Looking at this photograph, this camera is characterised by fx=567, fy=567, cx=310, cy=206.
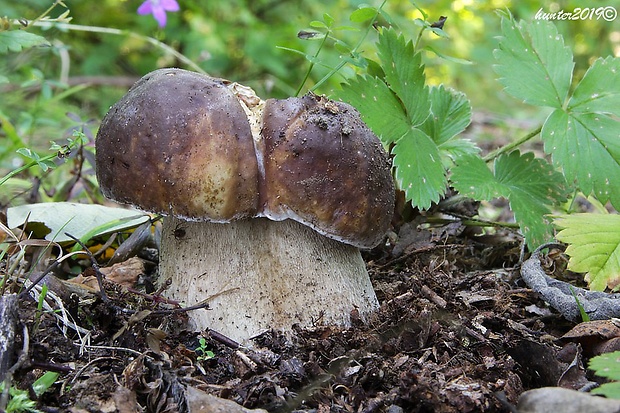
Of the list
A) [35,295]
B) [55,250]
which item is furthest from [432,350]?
[55,250]

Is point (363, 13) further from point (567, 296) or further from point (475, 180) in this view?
point (567, 296)

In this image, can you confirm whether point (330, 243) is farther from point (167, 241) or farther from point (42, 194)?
point (42, 194)

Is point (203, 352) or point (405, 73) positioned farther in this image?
point (405, 73)

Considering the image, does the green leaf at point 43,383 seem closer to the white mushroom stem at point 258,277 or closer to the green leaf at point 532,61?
the white mushroom stem at point 258,277

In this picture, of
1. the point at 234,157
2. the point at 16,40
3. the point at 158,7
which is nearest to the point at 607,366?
the point at 234,157

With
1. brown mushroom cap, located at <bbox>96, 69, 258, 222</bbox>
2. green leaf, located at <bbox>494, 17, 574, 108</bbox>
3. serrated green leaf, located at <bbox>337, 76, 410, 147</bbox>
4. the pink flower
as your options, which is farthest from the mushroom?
the pink flower

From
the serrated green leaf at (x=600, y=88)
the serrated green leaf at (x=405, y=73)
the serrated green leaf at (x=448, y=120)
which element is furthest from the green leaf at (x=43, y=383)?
the serrated green leaf at (x=600, y=88)
